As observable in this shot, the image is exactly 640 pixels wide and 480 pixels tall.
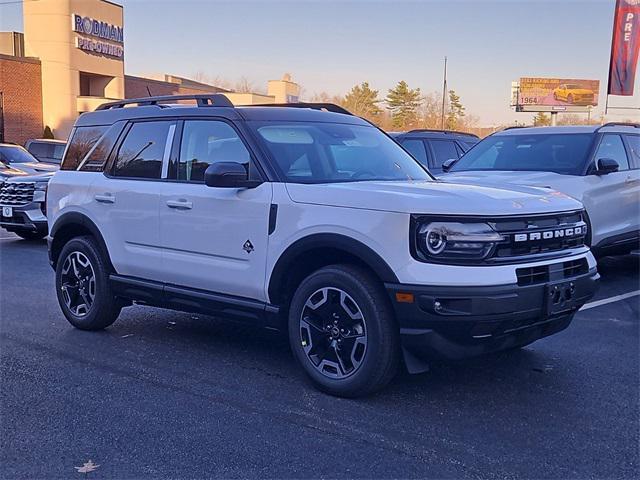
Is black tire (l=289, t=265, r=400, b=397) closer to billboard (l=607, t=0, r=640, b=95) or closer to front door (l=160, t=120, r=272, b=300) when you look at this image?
front door (l=160, t=120, r=272, b=300)

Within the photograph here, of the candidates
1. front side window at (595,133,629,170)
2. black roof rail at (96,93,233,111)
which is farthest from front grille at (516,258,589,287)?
front side window at (595,133,629,170)

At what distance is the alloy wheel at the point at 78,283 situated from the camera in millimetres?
6152

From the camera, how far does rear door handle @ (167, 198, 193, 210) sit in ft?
17.1

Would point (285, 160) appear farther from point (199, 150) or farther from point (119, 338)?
point (119, 338)

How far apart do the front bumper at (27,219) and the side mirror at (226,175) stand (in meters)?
7.96

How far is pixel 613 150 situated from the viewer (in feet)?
29.4

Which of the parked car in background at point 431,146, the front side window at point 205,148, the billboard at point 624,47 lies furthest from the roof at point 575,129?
the billboard at point 624,47

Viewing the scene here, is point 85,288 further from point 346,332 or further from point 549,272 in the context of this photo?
point 549,272

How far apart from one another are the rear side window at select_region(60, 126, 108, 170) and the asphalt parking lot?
1.60 metres

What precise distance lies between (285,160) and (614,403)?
273 cm

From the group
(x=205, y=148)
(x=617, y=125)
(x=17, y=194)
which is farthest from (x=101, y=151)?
(x=617, y=125)

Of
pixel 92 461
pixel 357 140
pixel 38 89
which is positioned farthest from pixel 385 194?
pixel 38 89

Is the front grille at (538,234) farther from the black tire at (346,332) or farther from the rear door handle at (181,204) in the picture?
the rear door handle at (181,204)

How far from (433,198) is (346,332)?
1.01 metres
